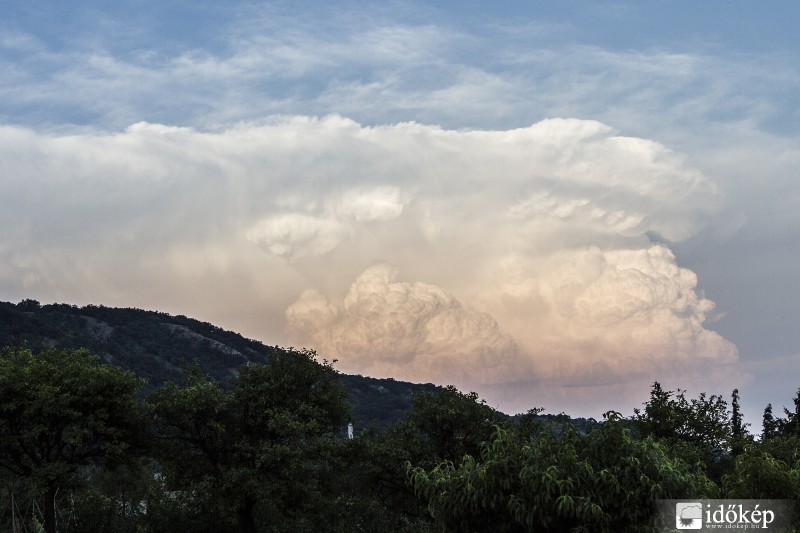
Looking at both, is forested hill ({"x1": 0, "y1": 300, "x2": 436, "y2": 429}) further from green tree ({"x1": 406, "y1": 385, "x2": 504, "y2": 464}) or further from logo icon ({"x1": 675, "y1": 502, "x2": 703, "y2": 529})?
logo icon ({"x1": 675, "y1": 502, "x2": 703, "y2": 529})

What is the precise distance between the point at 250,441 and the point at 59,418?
1122 cm

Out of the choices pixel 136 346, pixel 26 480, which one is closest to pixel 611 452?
pixel 26 480

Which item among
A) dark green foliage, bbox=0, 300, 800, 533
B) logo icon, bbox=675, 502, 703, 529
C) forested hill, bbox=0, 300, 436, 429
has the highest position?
forested hill, bbox=0, 300, 436, 429

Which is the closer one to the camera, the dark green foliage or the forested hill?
the dark green foliage

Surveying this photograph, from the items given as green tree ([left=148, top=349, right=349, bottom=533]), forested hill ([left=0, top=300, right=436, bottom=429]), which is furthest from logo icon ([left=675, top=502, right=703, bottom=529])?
forested hill ([left=0, top=300, right=436, bottom=429])

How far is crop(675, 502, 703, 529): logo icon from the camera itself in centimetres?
1701

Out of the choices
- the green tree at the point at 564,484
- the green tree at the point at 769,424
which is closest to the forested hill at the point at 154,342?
the green tree at the point at 769,424

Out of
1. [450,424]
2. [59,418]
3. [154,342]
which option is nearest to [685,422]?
[450,424]

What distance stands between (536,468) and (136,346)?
159602 millimetres

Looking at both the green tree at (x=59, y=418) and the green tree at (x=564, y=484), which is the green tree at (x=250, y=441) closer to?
the green tree at (x=59, y=418)

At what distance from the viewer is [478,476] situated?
58.5 feet

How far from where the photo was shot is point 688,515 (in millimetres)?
17203

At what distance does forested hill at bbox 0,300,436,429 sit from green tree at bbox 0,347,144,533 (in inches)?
3371

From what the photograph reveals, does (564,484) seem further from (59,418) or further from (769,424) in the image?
(769,424)
